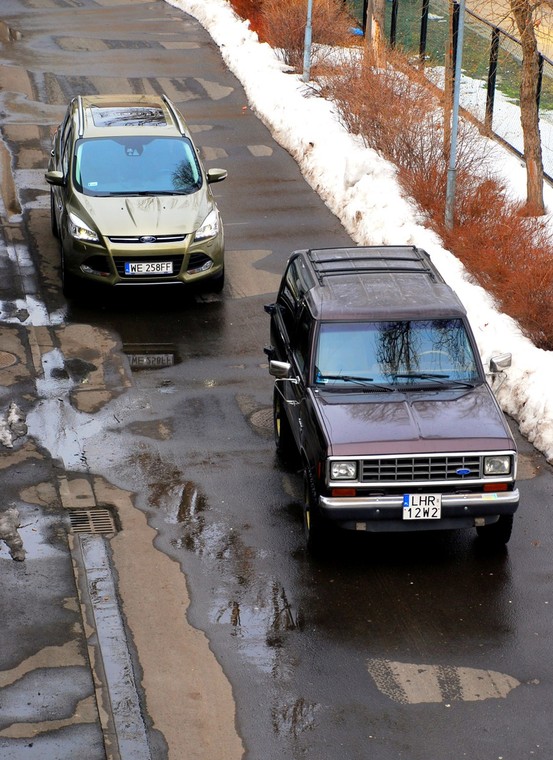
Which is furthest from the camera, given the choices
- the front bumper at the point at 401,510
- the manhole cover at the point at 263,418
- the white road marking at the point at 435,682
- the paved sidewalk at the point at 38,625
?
the manhole cover at the point at 263,418

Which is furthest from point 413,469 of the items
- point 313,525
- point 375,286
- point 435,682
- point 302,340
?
point 375,286

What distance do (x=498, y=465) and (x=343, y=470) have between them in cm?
121

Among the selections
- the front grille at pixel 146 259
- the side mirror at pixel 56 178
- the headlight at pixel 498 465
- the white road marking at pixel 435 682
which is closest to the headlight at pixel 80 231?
the front grille at pixel 146 259

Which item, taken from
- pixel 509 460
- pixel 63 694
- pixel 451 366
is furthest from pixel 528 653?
pixel 63 694

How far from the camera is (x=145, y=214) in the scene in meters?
15.1

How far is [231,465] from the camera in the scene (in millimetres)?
11438

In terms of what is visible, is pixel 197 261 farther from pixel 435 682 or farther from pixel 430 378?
pixel 435 682

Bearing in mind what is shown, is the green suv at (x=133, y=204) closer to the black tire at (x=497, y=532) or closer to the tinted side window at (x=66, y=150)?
the tinted side window at (x=66, y=150)

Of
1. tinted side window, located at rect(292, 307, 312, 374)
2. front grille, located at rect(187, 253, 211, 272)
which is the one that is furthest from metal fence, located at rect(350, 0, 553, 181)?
tinted side window, located at rect(292, 307, 312, 374)

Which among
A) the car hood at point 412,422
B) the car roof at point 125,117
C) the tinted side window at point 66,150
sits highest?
the car hood at point 412,422

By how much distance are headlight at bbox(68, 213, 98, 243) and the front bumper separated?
6.78 m

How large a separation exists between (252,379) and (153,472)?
8.31ft

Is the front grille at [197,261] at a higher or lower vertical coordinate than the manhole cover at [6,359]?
higher

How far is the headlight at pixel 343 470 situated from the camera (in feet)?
30.0
